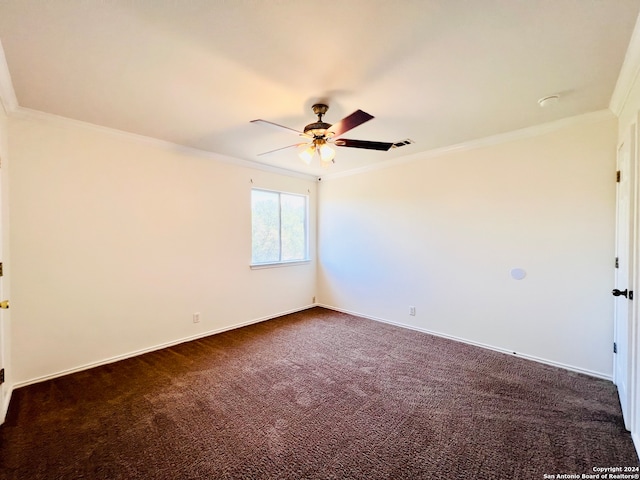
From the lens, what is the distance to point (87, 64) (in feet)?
6.08

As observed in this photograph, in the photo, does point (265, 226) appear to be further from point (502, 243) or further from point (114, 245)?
point (502, 243)

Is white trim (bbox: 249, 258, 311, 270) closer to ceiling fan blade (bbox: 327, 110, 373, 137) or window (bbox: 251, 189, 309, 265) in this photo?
window (bbox: 251, 189, 309, 265)

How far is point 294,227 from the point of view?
16.4ft

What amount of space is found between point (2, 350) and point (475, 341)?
15.1 feet

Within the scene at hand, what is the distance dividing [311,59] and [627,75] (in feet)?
7.18

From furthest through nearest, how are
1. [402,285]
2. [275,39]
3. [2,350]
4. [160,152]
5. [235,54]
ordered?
[402,285]
[160,152]
[2,350]
[235,54]
[275,39]

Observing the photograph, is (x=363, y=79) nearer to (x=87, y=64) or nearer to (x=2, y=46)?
(x=87, y=64)

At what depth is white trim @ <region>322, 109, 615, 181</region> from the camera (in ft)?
8.69

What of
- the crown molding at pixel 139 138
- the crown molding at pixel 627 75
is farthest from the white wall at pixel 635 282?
the crown molding at pixel 139 138

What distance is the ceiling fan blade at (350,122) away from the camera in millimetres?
1971

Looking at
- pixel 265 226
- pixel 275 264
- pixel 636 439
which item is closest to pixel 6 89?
pixel 265 226

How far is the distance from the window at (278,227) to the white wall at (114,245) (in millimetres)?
204

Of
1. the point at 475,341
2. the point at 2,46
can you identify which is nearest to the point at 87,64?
the point at 2,46

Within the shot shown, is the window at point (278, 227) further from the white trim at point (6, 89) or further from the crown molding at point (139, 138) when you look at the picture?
the white trim at point (6, 89)
